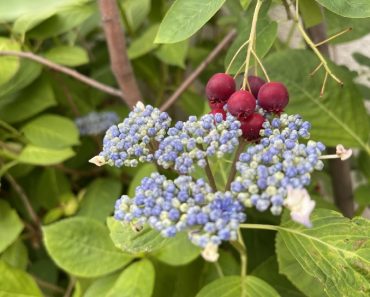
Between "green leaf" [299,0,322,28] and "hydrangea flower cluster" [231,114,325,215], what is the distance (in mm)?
189

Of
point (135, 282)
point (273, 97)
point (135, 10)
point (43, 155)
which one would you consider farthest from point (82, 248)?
point (135, 10)

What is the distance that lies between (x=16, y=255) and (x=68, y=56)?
28 centimetres

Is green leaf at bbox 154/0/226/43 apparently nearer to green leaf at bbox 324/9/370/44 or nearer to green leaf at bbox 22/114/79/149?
green leaf at bbox 324/9/370/44

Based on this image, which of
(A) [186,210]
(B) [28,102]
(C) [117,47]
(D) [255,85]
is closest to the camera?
(A) [186,210]

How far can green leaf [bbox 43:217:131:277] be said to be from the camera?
561 millimetres

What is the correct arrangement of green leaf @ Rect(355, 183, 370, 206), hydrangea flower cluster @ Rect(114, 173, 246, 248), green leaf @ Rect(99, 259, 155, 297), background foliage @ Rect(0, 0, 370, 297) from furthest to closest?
green leaf @ Rect(355, 183, 370, 206), green leaf @ Rect(99, 259, 155, 297), background foliage @ Rect(0, 0, 370, 297), hydrangea flower cluster @ Rect(114, 173, 246, 248)

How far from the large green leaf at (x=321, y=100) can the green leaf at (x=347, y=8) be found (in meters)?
0.19

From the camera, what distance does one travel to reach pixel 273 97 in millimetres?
395

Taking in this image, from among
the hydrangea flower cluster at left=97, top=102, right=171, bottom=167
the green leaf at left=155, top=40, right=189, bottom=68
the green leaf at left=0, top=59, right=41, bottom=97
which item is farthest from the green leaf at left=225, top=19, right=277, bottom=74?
the green leaf at left=0, top=59, right=41, bottom=97

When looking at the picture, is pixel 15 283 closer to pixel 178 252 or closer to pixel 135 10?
pixel 178 252

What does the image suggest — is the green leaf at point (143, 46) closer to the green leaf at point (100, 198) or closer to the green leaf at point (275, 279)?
the green leaf at point (100, 198)

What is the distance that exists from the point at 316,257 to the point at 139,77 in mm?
593

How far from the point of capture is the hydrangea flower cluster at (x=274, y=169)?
324mm

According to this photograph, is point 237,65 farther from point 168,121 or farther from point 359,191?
point 359,191
